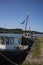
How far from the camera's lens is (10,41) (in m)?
32.1

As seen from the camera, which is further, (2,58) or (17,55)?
(17,55)

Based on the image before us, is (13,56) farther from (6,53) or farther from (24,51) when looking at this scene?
(24,51)

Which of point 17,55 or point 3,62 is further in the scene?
point 17,55

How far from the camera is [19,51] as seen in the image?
2653 cm

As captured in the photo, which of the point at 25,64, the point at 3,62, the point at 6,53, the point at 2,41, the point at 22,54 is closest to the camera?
the point at 25,64

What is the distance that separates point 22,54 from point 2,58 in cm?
661

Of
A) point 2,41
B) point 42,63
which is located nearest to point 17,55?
point 2,41

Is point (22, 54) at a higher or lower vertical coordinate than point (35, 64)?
lower

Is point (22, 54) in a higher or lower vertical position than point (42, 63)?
lower

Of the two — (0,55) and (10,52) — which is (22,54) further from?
(0,55)

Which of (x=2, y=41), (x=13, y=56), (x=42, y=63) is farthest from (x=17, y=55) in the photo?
(x=42, y=63)

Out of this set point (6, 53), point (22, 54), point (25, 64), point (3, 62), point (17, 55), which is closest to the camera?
point (25, 64)

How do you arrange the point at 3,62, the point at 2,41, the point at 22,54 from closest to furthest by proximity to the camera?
1. the point at 3,62
2. the point at 22,54
3. the point at 2,41

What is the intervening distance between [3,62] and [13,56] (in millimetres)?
3198
